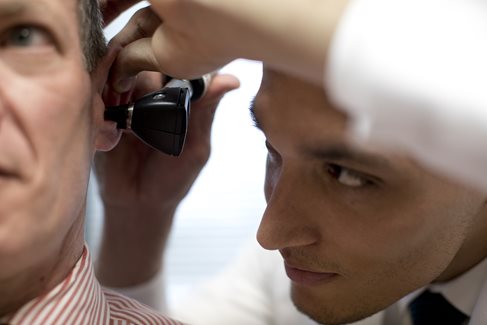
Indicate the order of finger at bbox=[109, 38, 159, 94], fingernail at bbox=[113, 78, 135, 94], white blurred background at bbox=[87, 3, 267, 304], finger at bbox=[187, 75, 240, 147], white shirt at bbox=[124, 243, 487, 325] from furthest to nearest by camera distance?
white blurred background at bbox=[87, 3, 267, 304]
white shirt at bbox=[124, 243, 487, 325]
finger at bbox=[187, 75, 240, 147]
fingernail at bbox=[113, 78, 135, 94]
finger at bbox=[109, 38, 159, 94]

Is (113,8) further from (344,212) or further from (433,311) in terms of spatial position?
(433,311)

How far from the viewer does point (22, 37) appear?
0.92 m

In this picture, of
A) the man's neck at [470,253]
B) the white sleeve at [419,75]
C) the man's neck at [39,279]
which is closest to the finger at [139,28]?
the man's neck at [39,279]

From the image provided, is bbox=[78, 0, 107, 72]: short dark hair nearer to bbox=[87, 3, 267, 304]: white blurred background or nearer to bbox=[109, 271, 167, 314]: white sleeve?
bbox=[109, 271, 167, 314]: white sleeve

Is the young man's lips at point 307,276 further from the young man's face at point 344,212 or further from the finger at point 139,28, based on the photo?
the finger at point 139,28

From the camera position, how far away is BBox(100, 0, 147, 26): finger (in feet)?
3.88

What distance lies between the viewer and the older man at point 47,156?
86 cm

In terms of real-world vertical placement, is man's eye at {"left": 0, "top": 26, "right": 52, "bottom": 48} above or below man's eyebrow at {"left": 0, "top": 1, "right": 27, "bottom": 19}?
below

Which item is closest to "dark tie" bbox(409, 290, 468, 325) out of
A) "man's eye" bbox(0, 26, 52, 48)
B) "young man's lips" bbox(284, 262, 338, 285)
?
"young man's lips" bbox(284, 262, 338, 285)

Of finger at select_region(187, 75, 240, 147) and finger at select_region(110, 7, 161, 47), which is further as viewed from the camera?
finger at select_region(187, 75, 240, 147)

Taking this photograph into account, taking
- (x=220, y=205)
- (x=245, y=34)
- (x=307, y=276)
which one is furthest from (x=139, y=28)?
(x=220, y=205)

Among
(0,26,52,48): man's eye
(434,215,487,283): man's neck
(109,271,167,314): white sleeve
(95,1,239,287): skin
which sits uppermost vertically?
(0,26,52,48): man's eye

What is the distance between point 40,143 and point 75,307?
22cm

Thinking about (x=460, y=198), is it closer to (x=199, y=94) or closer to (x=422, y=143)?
(x=422, y=143)
